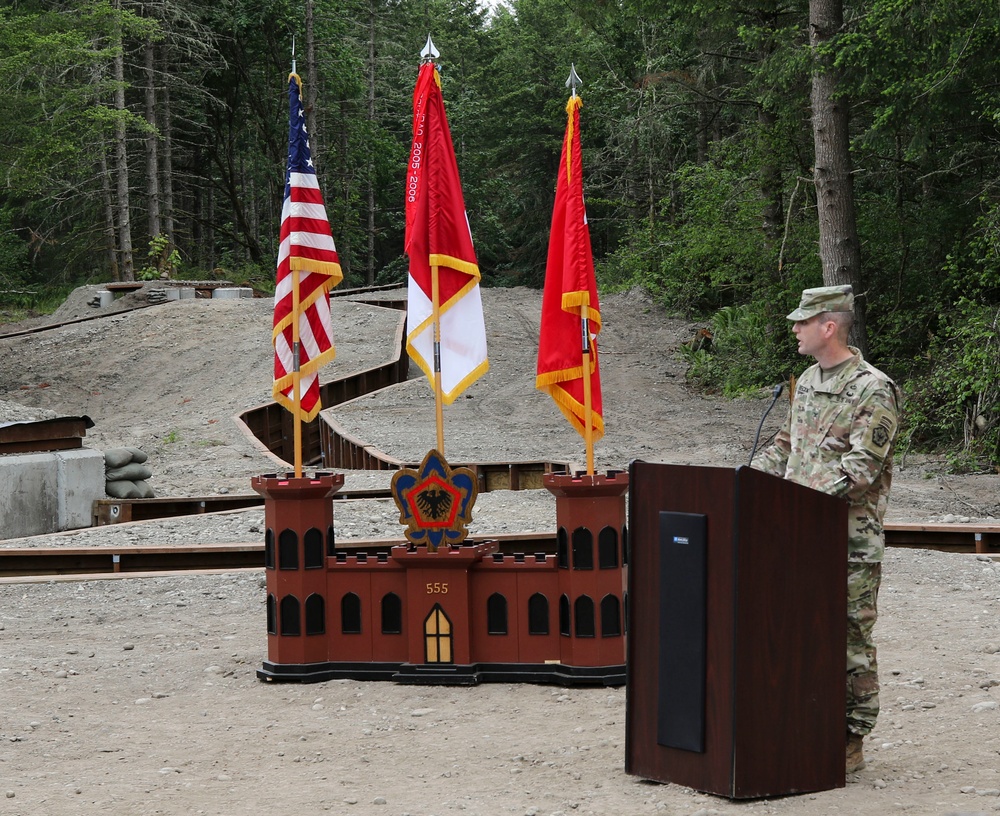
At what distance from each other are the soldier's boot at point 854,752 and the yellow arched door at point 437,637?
2.65 meters

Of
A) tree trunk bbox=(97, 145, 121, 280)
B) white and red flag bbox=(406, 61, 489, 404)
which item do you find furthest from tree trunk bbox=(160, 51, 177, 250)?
white and red flag bbox=(406, 61, 489, 404)

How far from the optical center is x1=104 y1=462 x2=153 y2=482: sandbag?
1399cm

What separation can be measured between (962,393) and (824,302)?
10186 millimetres

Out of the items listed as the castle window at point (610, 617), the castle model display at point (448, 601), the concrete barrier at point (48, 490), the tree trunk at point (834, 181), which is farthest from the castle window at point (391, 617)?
the tree trunk at point (834, 181)

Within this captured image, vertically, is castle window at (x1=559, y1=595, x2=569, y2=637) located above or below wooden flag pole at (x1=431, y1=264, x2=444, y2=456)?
below

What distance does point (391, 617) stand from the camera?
6.86 meters

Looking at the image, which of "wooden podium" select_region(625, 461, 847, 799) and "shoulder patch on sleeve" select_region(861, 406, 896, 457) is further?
"shoulder patch on sleeve" select_region(861, 406, 896, 457)

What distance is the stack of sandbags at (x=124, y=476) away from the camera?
1394 cm

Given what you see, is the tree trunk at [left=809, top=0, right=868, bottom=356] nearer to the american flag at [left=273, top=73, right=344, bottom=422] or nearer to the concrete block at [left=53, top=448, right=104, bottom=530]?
the concrete block at [left=53, top=448, right=104, bottom=530]

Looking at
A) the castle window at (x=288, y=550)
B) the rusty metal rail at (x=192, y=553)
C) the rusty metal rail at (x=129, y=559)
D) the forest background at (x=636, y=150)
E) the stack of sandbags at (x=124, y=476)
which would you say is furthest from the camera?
the forest background at (x=636, y=150)

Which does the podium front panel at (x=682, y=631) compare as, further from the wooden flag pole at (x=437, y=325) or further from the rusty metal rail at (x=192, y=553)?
the rusty metal rail at (x=192, y=553)

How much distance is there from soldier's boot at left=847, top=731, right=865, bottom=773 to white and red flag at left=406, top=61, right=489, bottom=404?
3256 mm

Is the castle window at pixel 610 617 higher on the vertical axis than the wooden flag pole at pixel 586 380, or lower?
lower

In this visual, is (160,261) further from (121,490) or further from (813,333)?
(813,333)
